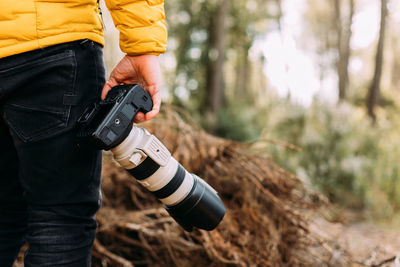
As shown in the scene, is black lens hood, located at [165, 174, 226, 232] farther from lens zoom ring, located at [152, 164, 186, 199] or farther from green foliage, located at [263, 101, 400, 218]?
green foliage, located at [263, 101, 400, 218]

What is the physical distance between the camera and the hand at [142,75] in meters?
1.08

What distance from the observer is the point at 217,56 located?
8469mm

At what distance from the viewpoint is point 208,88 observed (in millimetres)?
8977

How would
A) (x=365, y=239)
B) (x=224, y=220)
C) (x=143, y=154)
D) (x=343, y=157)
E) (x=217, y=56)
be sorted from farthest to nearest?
(x=217, y=56) < (x=343, y=157) < (x=365, y=239) < (x=224, y=220) < (x=143, y=154)

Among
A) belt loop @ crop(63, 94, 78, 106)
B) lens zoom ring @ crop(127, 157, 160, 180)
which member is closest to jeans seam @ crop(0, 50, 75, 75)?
belt loop @ crop(63, 94, 78, 106)

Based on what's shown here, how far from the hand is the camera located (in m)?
0.03

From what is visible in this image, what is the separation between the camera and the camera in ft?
3.25

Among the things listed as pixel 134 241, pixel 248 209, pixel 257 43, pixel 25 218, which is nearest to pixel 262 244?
pixel 248 209

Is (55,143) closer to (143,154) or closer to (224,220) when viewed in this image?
(143,154)

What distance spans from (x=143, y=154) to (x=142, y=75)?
0.82 feet

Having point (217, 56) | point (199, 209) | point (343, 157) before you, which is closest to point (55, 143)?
point (199, 209)

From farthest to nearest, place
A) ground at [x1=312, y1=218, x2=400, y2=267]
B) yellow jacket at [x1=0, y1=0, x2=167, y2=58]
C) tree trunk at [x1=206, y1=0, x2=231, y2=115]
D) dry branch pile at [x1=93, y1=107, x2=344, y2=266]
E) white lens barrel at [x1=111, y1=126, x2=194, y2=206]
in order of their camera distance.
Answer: tree trunk at [x1=206, y1=0, x2=231, y2=115] → ground at [x1=312, y1=218, x2=400, y2=267] → dry branch pile at [x1=93, y1=107, x2=344, y2=266] → white lens barrel at [x1=111, y1=126, x2=194, y2=206] → yellow jacket at [x1=0, y1=0, x2=167, y2=58]

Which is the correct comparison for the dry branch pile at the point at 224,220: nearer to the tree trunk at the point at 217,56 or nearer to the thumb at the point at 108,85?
the thumb at the point at 108,85

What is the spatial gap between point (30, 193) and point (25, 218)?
35 cm
